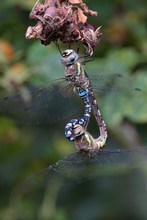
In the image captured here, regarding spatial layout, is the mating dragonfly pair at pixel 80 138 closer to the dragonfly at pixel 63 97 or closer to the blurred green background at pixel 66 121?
the dragonfly at pixel 63 97

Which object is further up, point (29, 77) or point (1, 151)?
point (29, 77)

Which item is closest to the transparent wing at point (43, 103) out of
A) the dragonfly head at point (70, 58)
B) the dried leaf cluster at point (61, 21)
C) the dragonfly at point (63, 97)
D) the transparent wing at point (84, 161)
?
the dragonfly at point (63, 97)

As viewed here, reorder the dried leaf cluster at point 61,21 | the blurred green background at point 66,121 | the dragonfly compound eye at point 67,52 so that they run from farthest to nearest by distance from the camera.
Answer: the blurred green background at point 66,121, the dragonfly compound eye at point 67,52, the dried leaf cluster at point 61,21

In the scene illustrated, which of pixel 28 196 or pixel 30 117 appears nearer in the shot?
pixel 30 117

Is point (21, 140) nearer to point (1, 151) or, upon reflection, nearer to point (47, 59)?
point (1, 151)

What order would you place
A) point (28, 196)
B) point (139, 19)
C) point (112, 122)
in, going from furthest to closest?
point (28, 196), point (139, 19), point (112, 122)

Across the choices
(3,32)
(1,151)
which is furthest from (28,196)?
(3,32)
